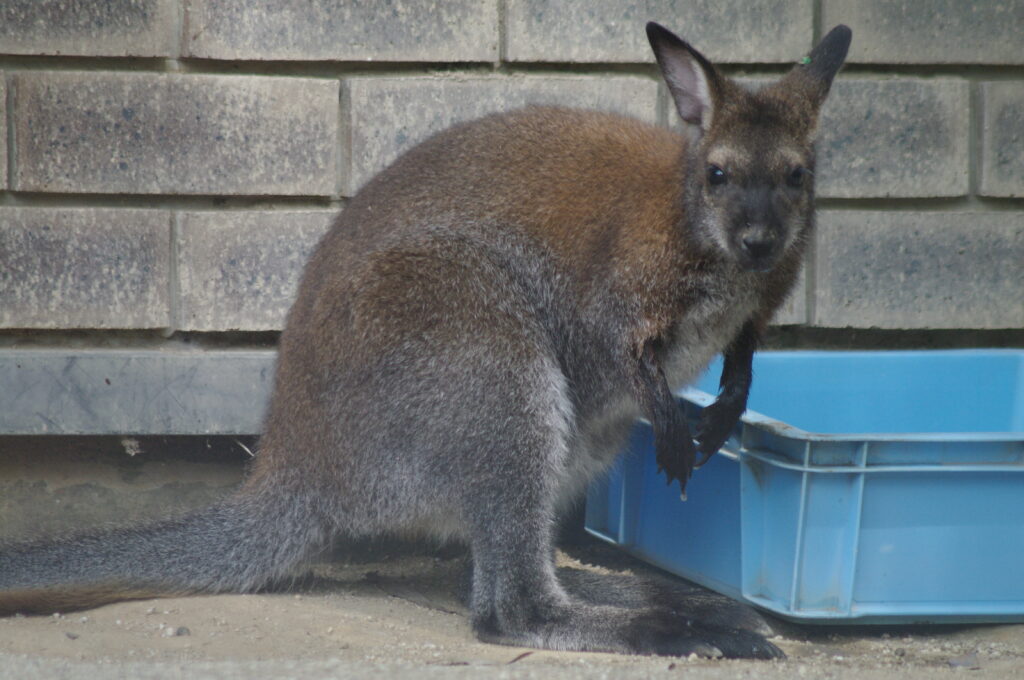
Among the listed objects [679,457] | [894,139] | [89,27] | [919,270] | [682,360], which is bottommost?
[679,457]

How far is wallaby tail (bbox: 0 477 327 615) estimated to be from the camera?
3.35 metres

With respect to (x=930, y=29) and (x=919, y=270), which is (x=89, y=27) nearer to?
(x=930, y=29)

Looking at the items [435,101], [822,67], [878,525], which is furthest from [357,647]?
[822,67]

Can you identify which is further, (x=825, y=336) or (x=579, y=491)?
(x=825, y=336)

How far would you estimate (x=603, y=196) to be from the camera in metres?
3.63

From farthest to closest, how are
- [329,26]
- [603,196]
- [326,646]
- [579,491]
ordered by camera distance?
1. [329,26]
2. [579,491]
3. [603,196]
4. [326,646]

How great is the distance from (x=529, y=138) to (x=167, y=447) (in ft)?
5.93

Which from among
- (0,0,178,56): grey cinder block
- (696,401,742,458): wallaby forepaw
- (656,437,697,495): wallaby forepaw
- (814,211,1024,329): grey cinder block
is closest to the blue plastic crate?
(696,401,742,458): wallaby forepaw

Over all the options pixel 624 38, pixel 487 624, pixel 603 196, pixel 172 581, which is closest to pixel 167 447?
pixel 172 581

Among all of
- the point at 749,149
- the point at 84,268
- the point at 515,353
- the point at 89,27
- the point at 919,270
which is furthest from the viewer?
the point at 919,270

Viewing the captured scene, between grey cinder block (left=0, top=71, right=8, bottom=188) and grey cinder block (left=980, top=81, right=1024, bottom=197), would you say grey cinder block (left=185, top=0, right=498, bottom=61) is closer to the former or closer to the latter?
grey cinder block (left=0, top=71, right=8, bottom=188)

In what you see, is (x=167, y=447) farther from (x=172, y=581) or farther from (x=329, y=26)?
(x=329, y=26)

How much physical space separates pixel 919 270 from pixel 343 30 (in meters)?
2.28

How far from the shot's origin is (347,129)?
4.30m
